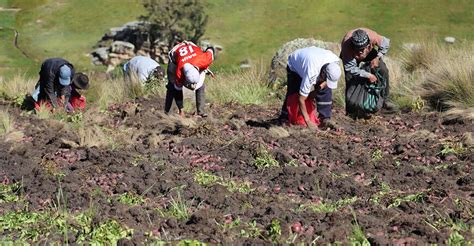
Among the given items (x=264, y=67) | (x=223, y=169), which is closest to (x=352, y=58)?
(x=223, y=169)

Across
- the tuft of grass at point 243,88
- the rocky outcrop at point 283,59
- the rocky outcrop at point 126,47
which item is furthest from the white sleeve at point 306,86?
the rocky outcrop at point 126,47

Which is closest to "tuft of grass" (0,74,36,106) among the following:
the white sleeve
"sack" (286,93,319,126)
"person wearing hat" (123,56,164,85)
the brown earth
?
"person wearing hat" (123,56,164,85)

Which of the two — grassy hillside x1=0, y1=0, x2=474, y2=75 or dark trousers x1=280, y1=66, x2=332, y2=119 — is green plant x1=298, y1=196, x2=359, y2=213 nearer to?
dark trousers x1=280, y1=66, x2=332, y2=119

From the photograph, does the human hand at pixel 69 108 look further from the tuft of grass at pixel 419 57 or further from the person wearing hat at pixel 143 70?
the tuft of grass at pixel 419 57

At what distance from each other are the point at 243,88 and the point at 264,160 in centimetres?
496

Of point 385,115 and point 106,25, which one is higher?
point 385,115

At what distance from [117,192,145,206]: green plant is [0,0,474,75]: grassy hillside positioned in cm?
1804

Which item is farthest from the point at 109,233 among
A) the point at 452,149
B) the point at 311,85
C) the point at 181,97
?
the point at 181,97

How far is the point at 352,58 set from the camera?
27.6 ft

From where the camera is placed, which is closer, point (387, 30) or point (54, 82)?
point (54, 82)

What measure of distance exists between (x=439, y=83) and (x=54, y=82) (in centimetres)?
563

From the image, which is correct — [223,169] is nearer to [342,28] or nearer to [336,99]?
[336,99]

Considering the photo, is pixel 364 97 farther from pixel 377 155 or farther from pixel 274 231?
pixel 274 231

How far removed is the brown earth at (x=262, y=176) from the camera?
4629mm
